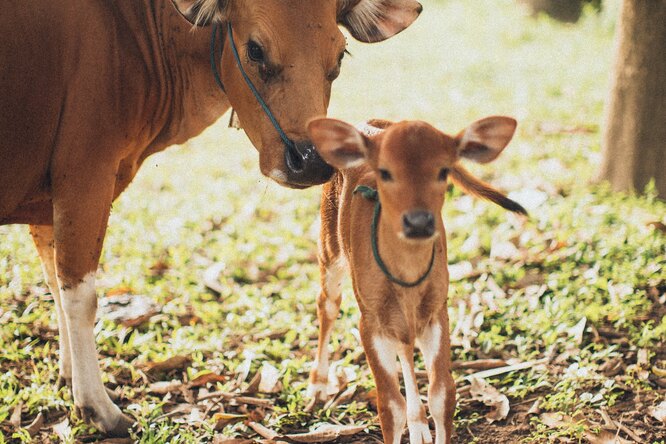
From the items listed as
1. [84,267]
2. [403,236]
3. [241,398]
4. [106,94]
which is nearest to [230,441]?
[241,398]

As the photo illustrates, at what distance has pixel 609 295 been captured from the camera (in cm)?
529

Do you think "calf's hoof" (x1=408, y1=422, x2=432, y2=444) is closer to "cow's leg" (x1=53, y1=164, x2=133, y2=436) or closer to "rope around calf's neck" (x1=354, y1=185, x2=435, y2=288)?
"rope around calf's neck" (x1=354, y1=185, x2=435, y2=288)

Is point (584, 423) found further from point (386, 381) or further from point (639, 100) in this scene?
point (639, 100)

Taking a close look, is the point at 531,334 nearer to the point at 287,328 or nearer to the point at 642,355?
the point at 642,355

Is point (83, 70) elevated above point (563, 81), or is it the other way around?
point (563, 81)

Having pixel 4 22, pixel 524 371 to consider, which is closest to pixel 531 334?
pixel 524 371

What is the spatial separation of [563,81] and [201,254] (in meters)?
5.66

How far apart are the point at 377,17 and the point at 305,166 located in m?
1.25

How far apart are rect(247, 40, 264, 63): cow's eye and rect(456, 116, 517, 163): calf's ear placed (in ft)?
4.22

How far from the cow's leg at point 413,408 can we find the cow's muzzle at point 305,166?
900 mm

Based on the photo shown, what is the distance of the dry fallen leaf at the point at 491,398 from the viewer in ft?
14.4

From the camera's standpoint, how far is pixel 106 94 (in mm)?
4270

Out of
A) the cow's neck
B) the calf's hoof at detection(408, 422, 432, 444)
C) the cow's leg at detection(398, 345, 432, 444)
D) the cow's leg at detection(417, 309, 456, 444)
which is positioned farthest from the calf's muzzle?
the cow's neck

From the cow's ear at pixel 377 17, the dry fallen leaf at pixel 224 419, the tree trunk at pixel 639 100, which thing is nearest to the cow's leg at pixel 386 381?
the dry fallen leaf at pixel 224 419
